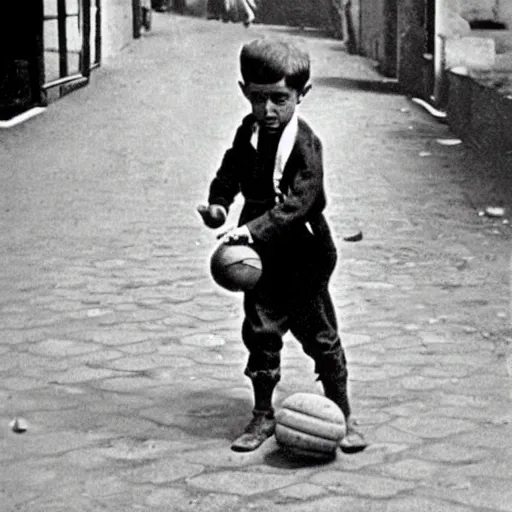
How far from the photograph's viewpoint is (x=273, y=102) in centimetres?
460

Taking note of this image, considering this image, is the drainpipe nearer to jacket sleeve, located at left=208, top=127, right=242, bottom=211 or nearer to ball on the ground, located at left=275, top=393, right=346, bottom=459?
jacket sleeve, located at left=208, top=127, right=242, bottom=211

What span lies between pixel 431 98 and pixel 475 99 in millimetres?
3605

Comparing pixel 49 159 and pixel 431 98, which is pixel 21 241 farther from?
pixel 431 98

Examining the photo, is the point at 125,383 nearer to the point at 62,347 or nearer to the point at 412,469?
the point at 62,347

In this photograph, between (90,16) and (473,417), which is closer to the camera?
(473,417)

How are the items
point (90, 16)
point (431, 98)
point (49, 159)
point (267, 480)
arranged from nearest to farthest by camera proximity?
point (267, 480), point (49, 159), point (431, 98), point (90, 16)

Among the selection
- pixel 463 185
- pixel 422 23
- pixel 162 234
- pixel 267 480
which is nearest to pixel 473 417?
pixel 267 480

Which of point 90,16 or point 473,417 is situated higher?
point 90,16

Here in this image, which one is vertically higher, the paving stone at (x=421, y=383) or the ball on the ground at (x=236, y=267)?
the ball on the ground at (x=236, y=267)

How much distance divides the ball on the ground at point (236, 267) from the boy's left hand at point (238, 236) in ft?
0.05

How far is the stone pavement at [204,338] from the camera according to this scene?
4.52 m

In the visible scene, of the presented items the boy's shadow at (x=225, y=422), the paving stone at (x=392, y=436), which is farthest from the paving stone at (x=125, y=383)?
the paving stone at (x=392, y=436)

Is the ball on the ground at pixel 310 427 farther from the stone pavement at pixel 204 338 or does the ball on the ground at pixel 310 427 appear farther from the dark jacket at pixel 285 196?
the dark jacket at pixel 285 196

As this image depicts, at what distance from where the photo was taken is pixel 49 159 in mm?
13781
